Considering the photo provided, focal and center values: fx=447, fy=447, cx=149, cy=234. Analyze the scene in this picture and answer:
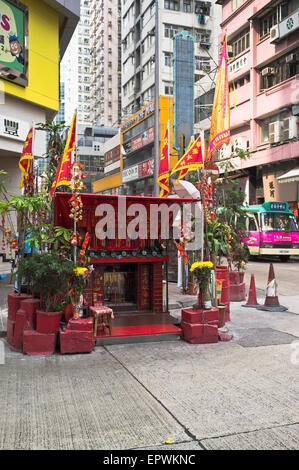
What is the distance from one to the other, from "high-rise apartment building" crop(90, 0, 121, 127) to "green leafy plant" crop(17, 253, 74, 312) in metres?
80.6

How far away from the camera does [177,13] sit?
157ft

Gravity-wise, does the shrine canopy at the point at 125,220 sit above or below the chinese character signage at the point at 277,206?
below

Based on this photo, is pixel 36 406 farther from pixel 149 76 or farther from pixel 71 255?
pixel 149 76

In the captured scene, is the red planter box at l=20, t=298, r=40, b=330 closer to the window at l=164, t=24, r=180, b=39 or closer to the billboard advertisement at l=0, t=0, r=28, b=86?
the billboard advertisement at l=0, t=0, r=28, b=86

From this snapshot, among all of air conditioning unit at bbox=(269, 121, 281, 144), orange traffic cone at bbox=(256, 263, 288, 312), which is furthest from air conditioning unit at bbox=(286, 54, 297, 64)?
orange traffic cone at bbox=(256, 263, 288, 312)

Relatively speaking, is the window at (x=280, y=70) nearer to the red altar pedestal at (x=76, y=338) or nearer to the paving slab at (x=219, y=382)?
the paving slab at (x=219, y=382)

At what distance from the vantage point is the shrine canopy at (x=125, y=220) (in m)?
8.88

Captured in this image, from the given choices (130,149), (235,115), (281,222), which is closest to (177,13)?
(130,149)

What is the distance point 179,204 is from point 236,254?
4.57 metres

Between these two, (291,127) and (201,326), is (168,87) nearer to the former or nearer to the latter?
(291,127)

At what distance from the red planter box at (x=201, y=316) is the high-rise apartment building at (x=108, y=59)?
8032 cm

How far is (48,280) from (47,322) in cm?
68

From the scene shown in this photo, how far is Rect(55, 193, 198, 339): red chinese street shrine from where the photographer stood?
873 cm

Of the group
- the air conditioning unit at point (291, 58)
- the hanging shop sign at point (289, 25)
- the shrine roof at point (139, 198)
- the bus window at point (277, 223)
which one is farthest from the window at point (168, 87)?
the shrine roof at point (139, 198)
